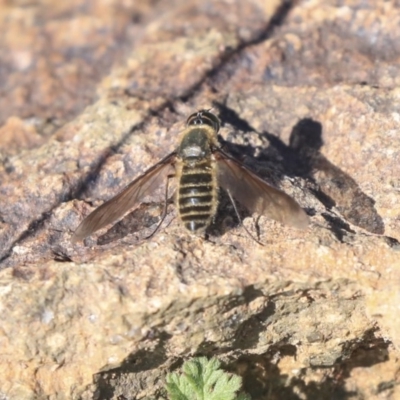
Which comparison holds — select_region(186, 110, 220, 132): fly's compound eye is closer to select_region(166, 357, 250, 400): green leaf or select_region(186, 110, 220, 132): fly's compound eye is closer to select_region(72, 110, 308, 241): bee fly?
select_region(72, 110, 308, 241): bee fly

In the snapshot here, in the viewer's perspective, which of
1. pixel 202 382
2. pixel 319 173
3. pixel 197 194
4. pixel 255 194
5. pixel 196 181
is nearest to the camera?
pixel 202 382

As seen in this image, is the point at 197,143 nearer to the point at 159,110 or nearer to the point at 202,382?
the point at 159,110

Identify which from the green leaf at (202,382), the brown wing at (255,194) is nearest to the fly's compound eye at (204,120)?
the brown wing at (255,194)

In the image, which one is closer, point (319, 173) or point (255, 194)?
point (255, 194)

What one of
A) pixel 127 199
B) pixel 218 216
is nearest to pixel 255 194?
pixel 218 216

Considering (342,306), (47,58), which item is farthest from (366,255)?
(47,58)

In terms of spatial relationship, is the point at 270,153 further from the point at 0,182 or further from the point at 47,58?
the point at 47,58
